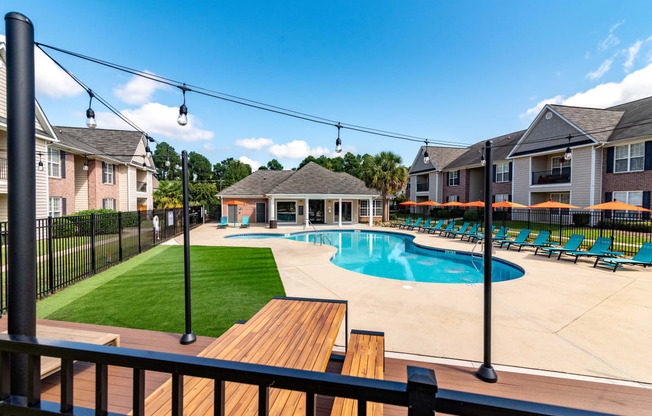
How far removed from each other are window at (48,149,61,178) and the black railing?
22525 mm

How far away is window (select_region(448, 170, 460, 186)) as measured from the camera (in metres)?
30.5

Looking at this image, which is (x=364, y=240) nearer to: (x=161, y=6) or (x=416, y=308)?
(x=416, y=308)

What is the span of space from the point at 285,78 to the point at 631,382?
57.9ft

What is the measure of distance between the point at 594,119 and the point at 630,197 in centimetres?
644

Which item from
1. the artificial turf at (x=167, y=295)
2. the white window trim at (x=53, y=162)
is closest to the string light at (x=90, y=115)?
the artificial turf at (x=167, y=295)

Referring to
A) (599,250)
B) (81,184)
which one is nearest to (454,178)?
(599,250)

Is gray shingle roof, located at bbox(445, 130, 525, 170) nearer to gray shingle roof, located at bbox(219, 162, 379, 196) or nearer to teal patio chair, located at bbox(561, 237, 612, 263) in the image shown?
gray shingle roof, located at bbox(219, 162, 379, 196)

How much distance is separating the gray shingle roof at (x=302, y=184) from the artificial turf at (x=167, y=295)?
15.0m

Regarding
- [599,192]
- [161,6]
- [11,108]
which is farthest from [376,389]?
[599,192]

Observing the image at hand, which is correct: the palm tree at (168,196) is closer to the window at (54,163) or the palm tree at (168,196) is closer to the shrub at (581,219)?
the window at (54,163)

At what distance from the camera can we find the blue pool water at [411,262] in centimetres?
1064

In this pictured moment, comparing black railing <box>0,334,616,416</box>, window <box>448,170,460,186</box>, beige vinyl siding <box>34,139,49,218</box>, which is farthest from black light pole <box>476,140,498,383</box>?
window <box>448,170,460,186</box>

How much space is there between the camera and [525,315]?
228 inches

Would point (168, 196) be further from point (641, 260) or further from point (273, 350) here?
point (641, 260)
